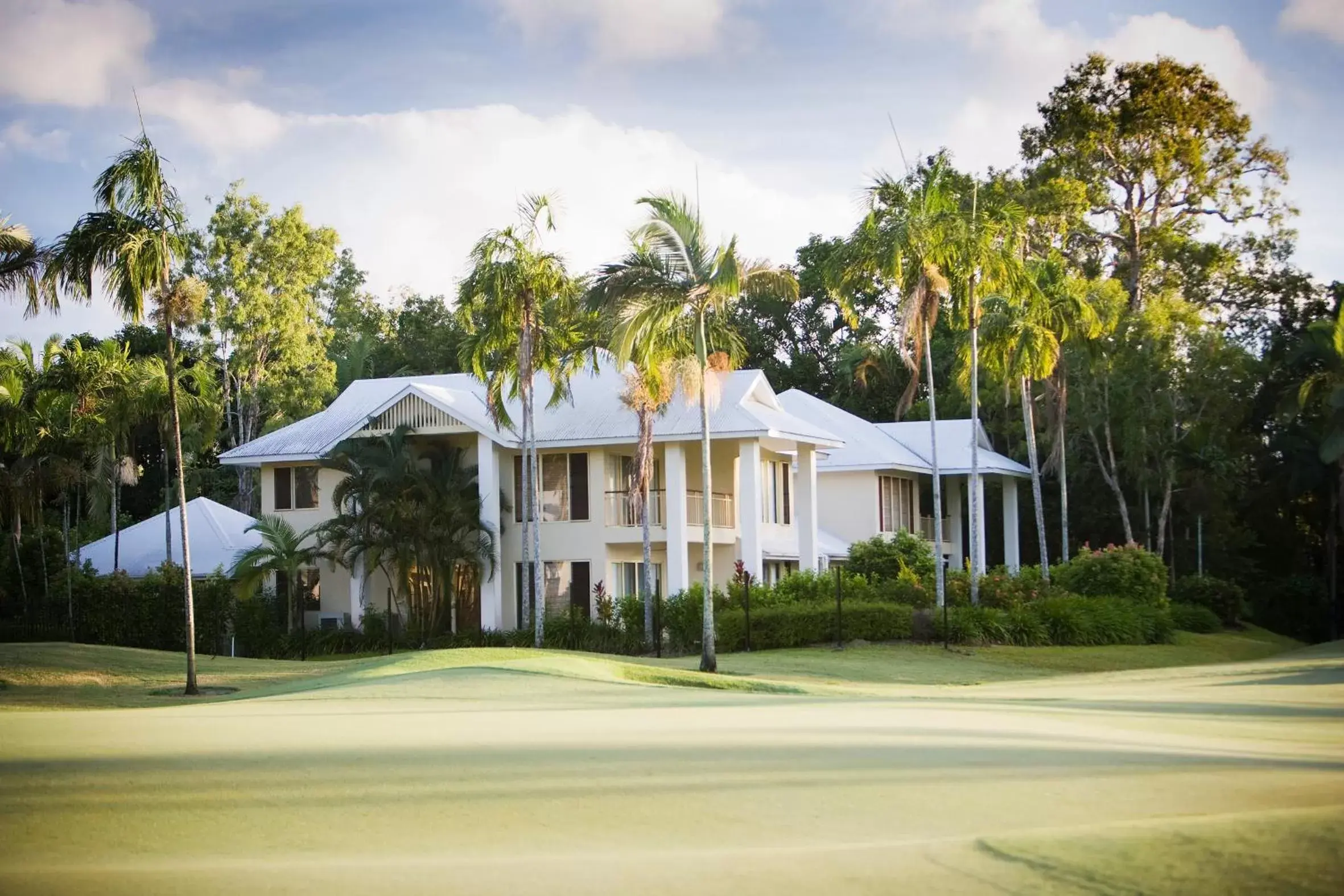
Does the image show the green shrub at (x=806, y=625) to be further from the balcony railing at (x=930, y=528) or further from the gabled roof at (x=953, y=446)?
the balcony railing at (x=930, y=528)

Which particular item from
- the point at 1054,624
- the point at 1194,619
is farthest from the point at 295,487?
the point at 1194,619

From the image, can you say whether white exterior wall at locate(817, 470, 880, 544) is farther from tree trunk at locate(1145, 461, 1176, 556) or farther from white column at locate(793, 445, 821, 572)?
tree trunk at locate(1145, 461, 1176, 556)

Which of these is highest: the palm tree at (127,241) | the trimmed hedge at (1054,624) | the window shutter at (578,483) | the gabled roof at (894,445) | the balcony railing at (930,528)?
the palm tree at (127,241)

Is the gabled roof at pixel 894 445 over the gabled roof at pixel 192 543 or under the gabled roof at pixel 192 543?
over

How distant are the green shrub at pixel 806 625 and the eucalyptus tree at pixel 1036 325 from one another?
7.24 m

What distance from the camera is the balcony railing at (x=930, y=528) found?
49.5 meters

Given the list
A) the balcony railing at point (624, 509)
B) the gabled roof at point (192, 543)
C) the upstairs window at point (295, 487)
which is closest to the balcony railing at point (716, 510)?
the balcony railing at point (624, 509)

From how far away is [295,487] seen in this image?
1597 inches

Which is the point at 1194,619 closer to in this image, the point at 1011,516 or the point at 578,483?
the point at 1011,516

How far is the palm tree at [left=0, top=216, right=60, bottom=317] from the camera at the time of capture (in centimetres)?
2502

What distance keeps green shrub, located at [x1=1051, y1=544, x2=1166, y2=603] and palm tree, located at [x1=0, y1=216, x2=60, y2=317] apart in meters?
25.6

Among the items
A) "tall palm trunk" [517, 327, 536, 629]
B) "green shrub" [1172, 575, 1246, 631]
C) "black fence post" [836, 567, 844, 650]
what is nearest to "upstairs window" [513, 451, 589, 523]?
"tall palm trunk" [517, 327, 536, 629]

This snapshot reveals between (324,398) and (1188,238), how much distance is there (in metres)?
32.8

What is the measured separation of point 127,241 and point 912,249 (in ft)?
56.3
